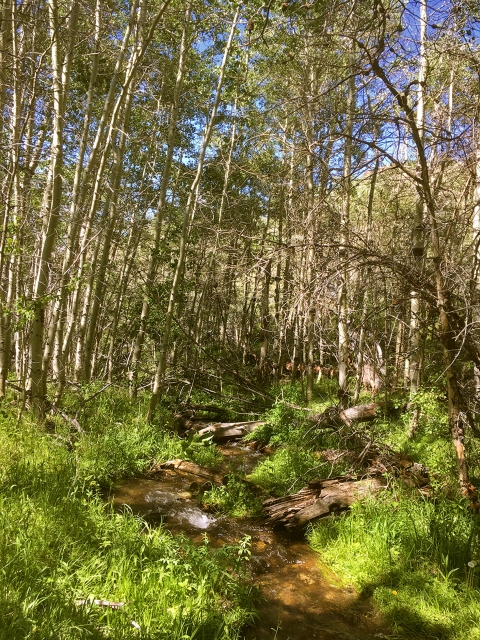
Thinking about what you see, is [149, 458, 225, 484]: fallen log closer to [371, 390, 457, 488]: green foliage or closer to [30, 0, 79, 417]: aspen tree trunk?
[30, 0, 79, 417]: aspen tree trunk

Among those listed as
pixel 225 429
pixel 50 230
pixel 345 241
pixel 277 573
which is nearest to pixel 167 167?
pixel 50 230

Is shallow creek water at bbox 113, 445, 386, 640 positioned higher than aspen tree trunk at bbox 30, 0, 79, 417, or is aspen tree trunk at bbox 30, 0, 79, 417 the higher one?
aspen tree trunk at bbox 30, 0, 79, 417

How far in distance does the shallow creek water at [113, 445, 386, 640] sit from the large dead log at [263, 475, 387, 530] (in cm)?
21

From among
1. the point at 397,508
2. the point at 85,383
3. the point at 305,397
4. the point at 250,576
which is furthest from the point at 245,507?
the point at 305,397

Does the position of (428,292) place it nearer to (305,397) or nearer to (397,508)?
(397,508)

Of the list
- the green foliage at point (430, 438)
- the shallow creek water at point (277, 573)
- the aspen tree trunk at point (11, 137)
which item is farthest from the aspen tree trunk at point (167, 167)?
the green foliage at point (430, 438)

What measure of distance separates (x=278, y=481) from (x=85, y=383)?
4018mm

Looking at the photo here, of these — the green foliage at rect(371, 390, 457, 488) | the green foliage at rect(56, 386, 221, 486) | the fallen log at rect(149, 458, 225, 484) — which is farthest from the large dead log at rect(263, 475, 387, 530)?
the green foliage at rect(56, 386, 221, 486)

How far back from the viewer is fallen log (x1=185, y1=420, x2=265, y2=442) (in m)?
8.55

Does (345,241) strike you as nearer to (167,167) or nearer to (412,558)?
(412,558)

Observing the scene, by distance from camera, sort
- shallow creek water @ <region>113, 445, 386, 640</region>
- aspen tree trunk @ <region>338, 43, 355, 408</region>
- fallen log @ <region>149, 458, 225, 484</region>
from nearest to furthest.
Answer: shallow creek water @ <region>113, 445, 386, 640</region> < aspen tree trunk @ <region>338, 43, 355, 408</region> < fallen log @ <region>149, 458, 225, 484</region>

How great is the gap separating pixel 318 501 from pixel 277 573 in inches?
45.8

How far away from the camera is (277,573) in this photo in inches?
160

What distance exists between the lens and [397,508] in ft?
15.1
